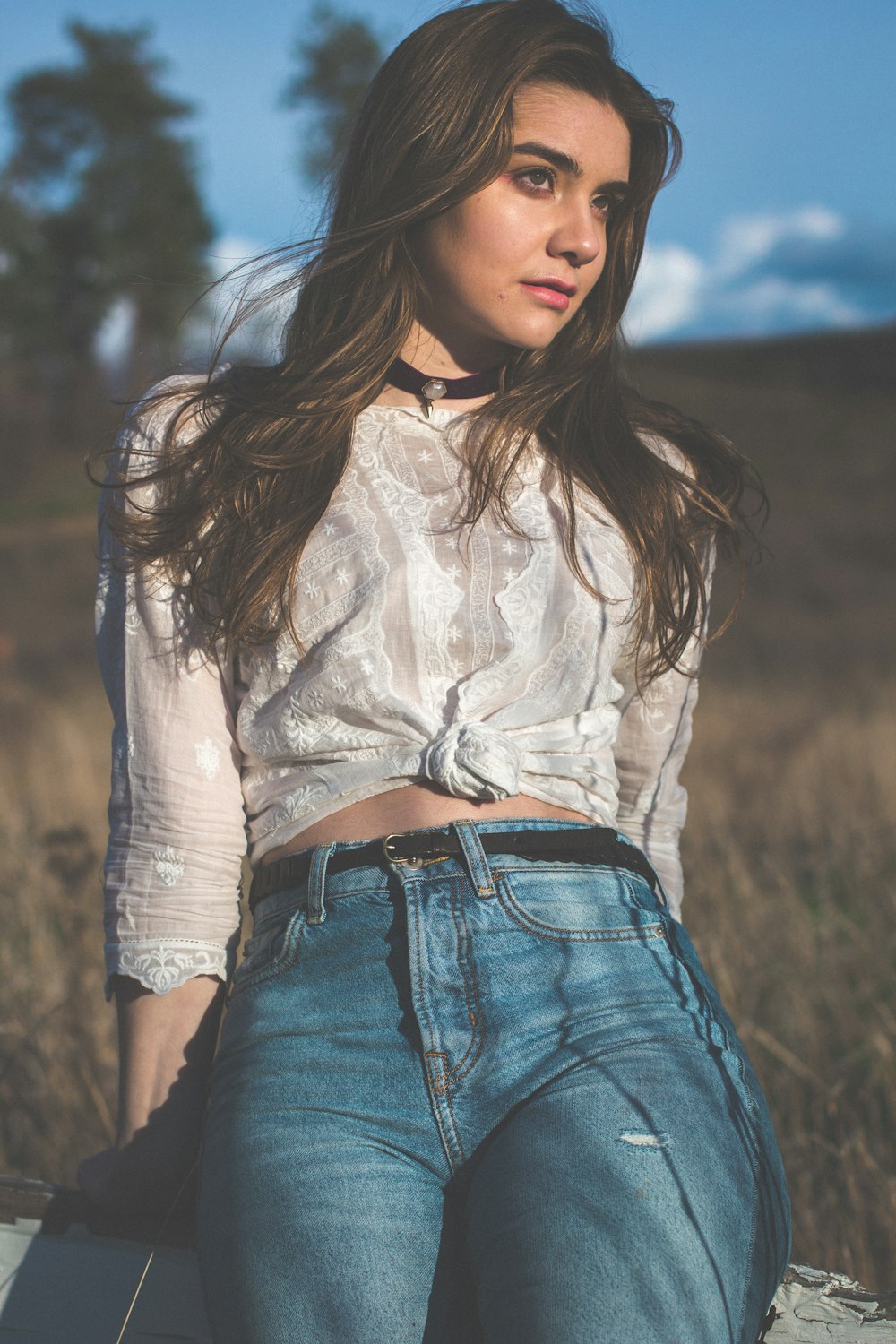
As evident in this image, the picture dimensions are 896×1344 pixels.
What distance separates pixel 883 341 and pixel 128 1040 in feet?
113

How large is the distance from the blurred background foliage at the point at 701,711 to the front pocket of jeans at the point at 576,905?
814mm

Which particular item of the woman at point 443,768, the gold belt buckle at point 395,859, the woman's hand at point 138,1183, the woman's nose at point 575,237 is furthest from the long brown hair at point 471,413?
the woman's hand at point 138,1183

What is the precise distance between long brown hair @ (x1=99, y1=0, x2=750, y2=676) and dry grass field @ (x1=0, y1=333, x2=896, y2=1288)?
1.70ft

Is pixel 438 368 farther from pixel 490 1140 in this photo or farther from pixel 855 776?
pixel 855 776

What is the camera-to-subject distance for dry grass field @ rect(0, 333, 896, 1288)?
106 inches

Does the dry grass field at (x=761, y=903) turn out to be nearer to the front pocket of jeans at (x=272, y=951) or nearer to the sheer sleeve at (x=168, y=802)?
the sheer sleeve at (x=168, y=802)

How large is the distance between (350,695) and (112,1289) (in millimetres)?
866

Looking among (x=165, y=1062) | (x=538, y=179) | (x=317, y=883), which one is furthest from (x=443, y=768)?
(x=538, y=179)

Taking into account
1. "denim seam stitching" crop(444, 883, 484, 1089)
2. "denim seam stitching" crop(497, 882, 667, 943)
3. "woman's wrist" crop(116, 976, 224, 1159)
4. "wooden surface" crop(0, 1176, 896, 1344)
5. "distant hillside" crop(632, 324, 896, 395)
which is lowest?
"wooden surface" crop(0, 1176, 896, 1344)

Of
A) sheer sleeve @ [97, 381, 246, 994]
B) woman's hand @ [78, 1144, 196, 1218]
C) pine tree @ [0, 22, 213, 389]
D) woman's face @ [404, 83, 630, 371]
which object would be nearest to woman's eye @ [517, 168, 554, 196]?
woman's face @ [404, 83, 630, 371]

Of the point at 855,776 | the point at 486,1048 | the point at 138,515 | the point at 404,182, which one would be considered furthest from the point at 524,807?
the point at 855,776

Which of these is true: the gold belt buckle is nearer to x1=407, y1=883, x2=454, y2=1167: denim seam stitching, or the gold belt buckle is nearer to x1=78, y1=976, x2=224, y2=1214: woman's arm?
x1=407, y1=883, x2=454, y2=1167: denim seam stitching

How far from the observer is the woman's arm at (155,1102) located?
1.66 meters

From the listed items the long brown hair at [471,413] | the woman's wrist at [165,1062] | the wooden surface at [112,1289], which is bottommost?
the wooden surface at [112,1289]
